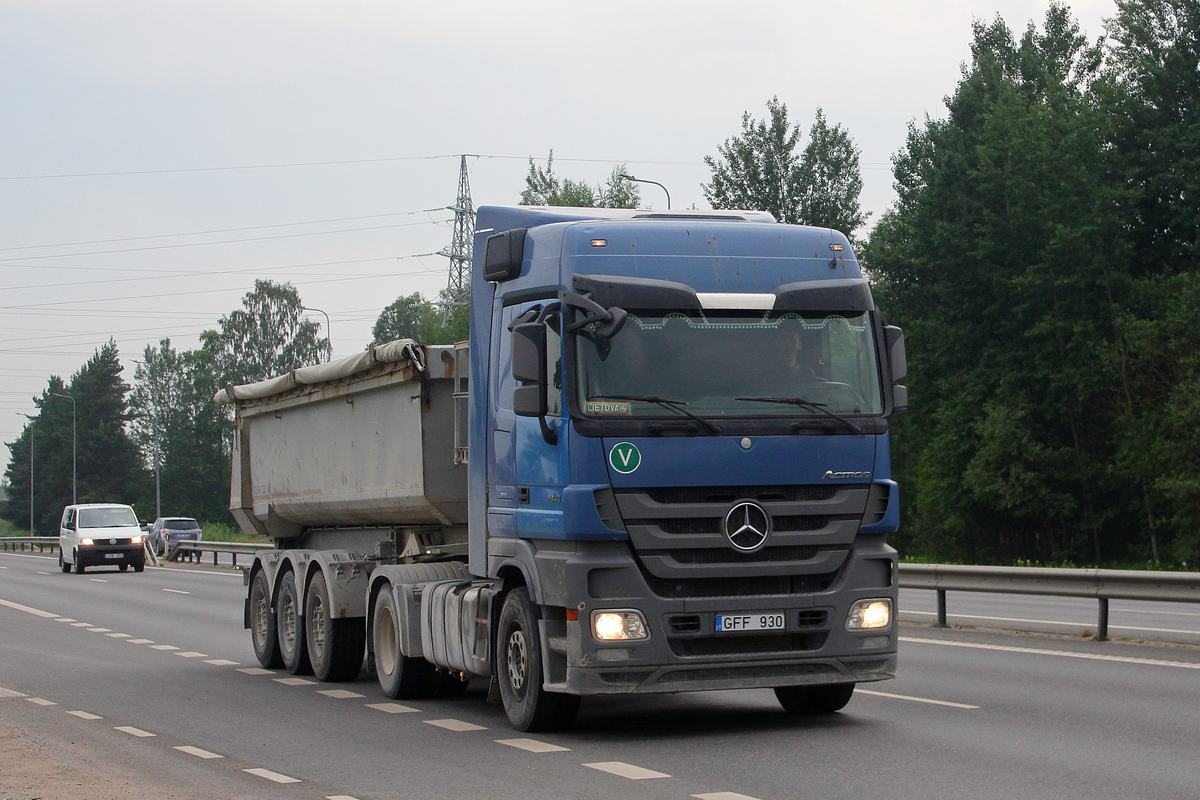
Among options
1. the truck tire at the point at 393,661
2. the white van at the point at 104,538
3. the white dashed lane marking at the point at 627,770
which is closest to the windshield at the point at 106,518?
the white van at the point at 104,538

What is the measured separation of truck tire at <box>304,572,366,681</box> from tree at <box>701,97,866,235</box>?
58.3 m

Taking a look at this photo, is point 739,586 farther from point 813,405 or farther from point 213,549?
point 213,549

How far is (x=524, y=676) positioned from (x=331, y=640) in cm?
405

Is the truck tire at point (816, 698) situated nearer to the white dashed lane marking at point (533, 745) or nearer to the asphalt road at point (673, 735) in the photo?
the asphalt road at point (673, 735)

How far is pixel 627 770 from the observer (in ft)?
27.4

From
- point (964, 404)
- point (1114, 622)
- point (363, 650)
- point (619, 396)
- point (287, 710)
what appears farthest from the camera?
point (964, 404)

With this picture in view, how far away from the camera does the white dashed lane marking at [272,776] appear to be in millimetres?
8422

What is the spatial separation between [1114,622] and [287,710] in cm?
1088

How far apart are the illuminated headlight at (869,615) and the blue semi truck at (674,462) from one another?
0.01m

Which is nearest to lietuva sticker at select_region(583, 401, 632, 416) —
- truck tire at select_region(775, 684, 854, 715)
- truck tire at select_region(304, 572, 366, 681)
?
truck tire at select_region(775, 684, 854, 715)

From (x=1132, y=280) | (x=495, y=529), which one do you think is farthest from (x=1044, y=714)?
(x=1132, y=280)

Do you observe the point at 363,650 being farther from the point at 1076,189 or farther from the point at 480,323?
the point at 1076,189

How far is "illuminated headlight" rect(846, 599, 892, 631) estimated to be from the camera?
31.5 feet

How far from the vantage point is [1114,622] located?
18.5 m
